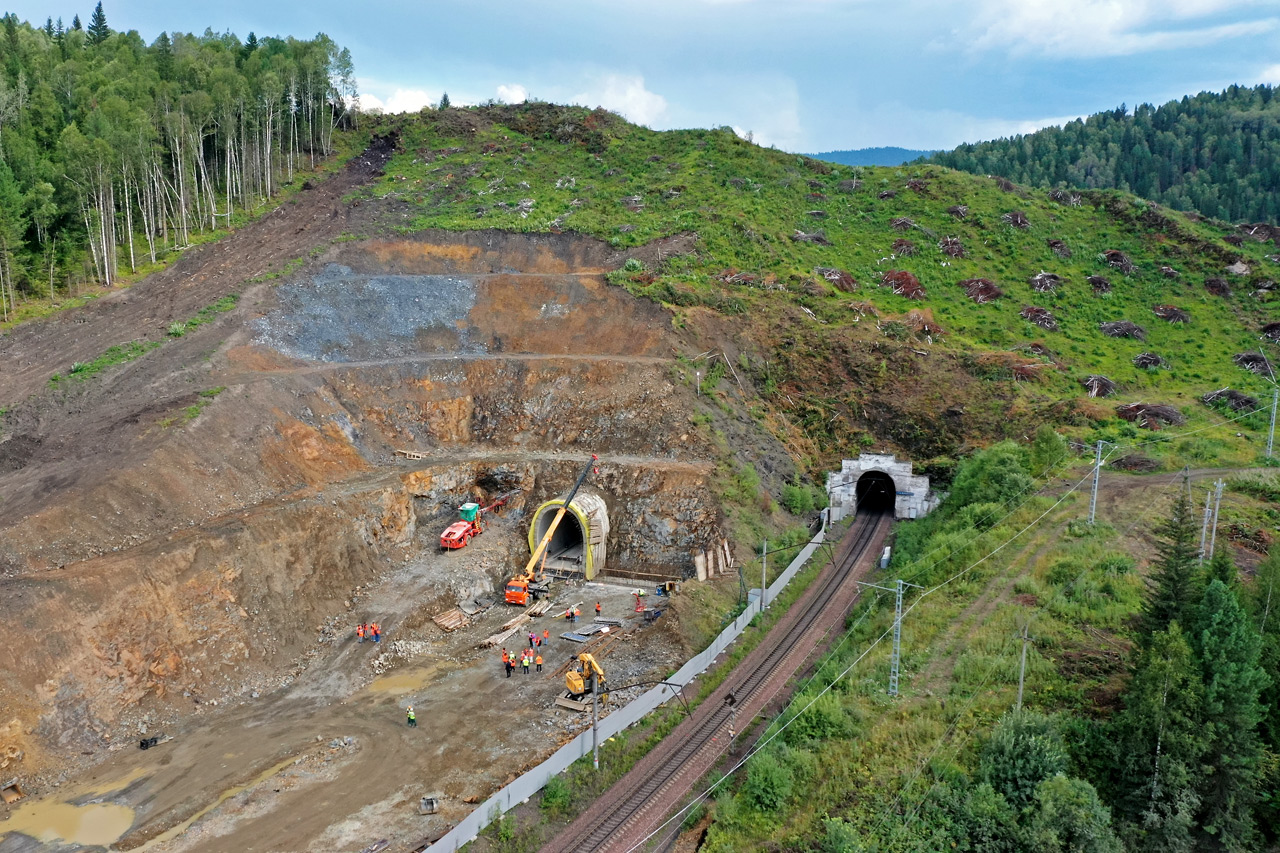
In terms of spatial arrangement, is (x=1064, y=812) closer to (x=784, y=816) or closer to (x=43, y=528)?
(x=784, y=816)

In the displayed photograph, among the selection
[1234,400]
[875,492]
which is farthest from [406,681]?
[1234,400]

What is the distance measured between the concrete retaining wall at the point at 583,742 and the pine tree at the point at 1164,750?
14919 millimetres

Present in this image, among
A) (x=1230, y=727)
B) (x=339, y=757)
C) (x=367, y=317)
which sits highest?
(x=367, y=317)

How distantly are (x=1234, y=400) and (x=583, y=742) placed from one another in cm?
4745

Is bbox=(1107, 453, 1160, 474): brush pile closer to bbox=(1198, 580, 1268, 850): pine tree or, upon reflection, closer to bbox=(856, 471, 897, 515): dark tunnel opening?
bbox=(856, 471, 897, 515): dark tunnel opening

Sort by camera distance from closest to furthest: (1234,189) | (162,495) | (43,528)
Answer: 1. (43,528)
2. (162,495)
3. (1234,189)

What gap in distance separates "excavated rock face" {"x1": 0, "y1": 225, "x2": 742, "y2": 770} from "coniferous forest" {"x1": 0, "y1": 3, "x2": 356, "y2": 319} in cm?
837

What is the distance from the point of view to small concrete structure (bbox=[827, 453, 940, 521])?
162ft

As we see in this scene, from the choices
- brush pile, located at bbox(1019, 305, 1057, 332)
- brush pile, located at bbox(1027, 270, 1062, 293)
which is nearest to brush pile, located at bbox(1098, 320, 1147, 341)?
brush pile, located at bbox(1019, 305, 1057, 332)

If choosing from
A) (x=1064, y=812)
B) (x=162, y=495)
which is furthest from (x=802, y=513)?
(x=162, y=495)

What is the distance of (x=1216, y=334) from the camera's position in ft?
202

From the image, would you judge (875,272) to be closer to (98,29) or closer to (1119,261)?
(1119,261)

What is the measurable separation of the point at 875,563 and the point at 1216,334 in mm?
39189

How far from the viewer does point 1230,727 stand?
19.9m
